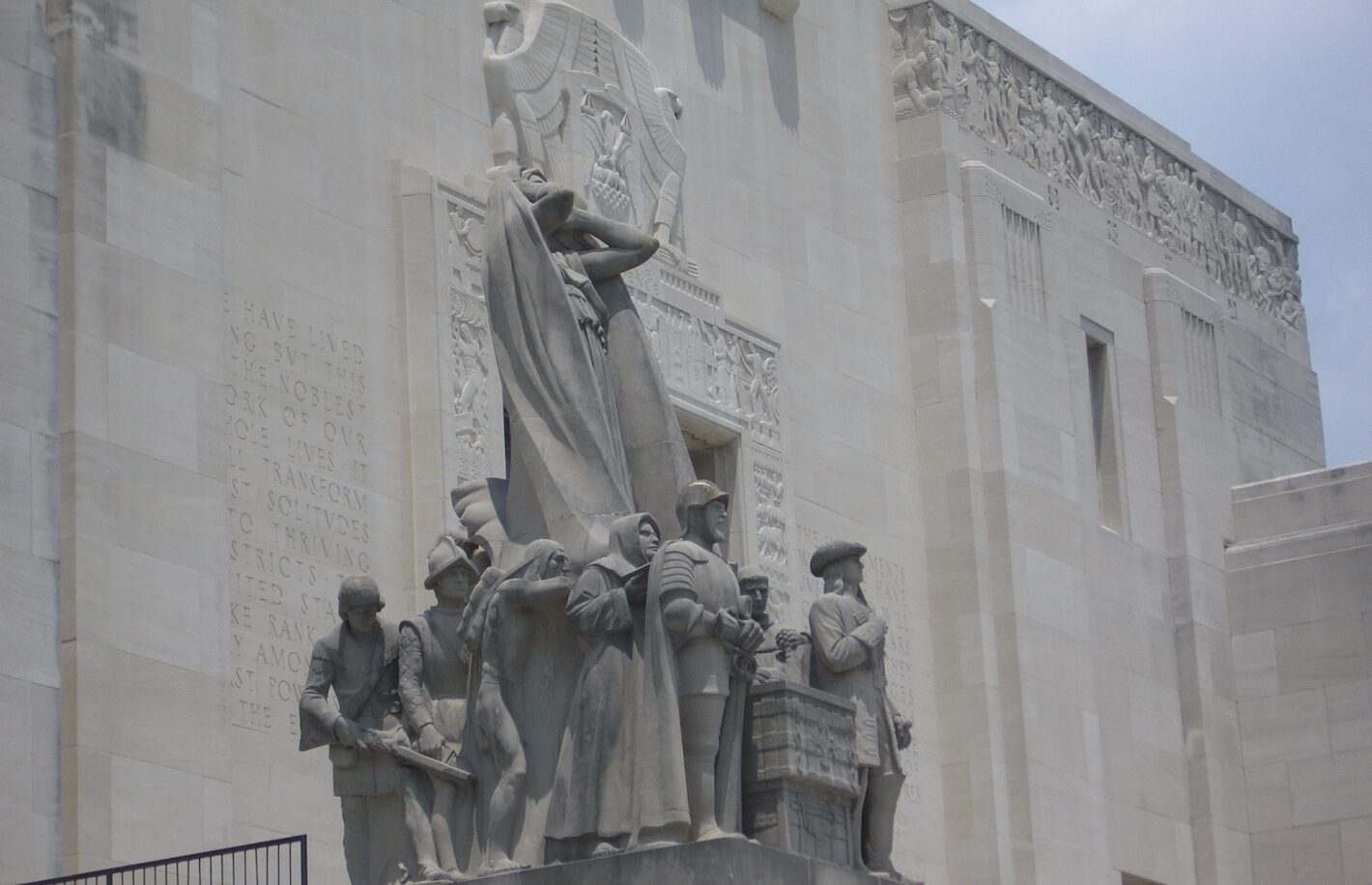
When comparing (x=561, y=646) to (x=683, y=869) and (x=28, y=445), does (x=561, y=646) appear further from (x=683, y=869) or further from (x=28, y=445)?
(x=28, y=445)

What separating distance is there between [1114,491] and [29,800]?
1364cm

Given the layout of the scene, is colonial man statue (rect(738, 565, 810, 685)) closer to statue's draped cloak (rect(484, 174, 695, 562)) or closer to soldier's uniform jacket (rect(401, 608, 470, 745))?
statue's draped cloak (rect(484, 174, 695, 562))

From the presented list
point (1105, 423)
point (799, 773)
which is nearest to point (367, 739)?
point (799, 773)

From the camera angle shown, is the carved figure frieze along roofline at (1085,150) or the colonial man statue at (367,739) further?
the carved figure frieze along roofline at (1085,150)

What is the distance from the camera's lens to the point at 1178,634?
92.2 feet

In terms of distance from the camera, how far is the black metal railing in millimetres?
15531

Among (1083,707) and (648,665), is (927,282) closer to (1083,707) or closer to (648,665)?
(1083,707)

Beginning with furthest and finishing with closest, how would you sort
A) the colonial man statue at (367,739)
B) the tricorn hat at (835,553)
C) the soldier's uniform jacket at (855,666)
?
the tricorn hat at (835,553), the soldier's uniform jacket at (855,666), the colonial man statue at (367,739)

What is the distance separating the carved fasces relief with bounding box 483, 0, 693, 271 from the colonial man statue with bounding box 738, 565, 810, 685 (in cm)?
712

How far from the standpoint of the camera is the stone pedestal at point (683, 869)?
498 inches

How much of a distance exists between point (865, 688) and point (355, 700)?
2.61 metres

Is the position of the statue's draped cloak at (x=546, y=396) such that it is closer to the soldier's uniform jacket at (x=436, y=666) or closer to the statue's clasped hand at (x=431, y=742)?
the soldier's uniform jacket at (x=436, y=666)

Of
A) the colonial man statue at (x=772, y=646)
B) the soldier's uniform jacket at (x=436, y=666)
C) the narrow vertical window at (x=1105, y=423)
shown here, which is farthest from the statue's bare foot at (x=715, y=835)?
the narrow vertical window at (x=1105, y=423)

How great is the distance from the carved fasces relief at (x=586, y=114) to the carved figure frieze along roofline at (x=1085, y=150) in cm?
437
